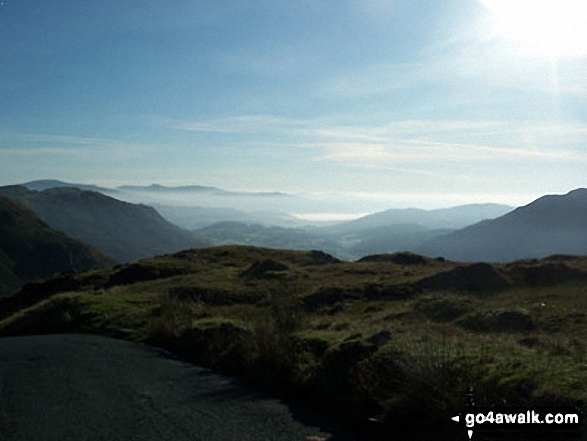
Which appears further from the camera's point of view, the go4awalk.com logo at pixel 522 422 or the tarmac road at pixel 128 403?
the tarmac road at pixel 128 403

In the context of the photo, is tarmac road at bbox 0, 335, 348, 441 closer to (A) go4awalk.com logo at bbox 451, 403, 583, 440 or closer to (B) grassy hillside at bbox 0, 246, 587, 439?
(B) grassy hillside at bbox 0, 246, 587, 439

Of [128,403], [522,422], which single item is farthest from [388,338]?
[128,403]

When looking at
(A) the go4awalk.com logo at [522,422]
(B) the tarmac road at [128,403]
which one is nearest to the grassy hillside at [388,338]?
(A) the go4awalk.com logo at [522,422]

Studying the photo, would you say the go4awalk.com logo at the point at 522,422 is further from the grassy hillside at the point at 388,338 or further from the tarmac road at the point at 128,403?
the tarmac road at the point at 128,403

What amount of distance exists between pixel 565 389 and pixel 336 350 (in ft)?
15.3

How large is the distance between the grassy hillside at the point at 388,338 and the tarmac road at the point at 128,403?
3.12ft

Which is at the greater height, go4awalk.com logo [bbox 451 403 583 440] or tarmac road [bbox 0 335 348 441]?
go4awalk.com logo [bbox 451 403 583 440]

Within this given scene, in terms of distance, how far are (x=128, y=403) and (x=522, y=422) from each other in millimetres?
6159

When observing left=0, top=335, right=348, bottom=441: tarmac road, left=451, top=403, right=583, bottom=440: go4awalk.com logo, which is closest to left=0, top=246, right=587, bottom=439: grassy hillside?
left=451, top=403, right=583, bottom=440: go4awalk.com logo

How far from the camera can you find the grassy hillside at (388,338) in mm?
7496

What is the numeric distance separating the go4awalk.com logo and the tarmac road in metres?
1.85

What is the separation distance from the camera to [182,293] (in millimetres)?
30312

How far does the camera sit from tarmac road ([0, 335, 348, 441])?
7.45 m

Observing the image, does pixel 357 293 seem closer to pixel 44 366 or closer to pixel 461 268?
pixel 461 268
